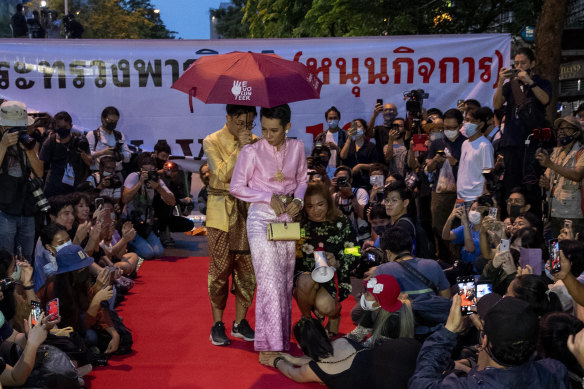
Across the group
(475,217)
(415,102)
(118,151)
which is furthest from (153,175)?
(475,217)

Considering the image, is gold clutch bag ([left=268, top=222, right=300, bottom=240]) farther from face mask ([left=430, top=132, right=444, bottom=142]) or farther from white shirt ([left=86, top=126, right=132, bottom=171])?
white shirt ([left=86, top=126, right=132, bottom=171])

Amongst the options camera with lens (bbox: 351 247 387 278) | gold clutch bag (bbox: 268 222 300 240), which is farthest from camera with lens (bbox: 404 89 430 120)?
gold clutch bag (bbox: 268 222 300 240)

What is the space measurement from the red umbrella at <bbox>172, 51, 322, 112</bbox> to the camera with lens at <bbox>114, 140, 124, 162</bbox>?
3674mm

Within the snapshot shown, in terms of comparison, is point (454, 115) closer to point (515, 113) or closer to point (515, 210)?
point (515, 113)

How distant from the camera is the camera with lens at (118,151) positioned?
957cm

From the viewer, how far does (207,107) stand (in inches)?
423

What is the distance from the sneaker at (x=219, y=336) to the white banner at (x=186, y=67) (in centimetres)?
514

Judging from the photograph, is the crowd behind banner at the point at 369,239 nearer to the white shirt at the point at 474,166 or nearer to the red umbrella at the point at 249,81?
the white shirt at the point at 474,166

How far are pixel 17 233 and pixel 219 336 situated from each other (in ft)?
7.24

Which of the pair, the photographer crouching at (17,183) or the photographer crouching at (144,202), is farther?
the photographer crouching at (144,202)

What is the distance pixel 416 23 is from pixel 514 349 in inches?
485

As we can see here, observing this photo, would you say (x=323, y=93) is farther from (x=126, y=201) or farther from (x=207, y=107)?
(x=126, y=201)

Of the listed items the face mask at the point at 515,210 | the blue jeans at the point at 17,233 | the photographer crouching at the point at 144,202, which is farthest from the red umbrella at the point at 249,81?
the photographer crouching at the point at 144,202

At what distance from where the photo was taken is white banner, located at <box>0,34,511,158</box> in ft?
34.4
